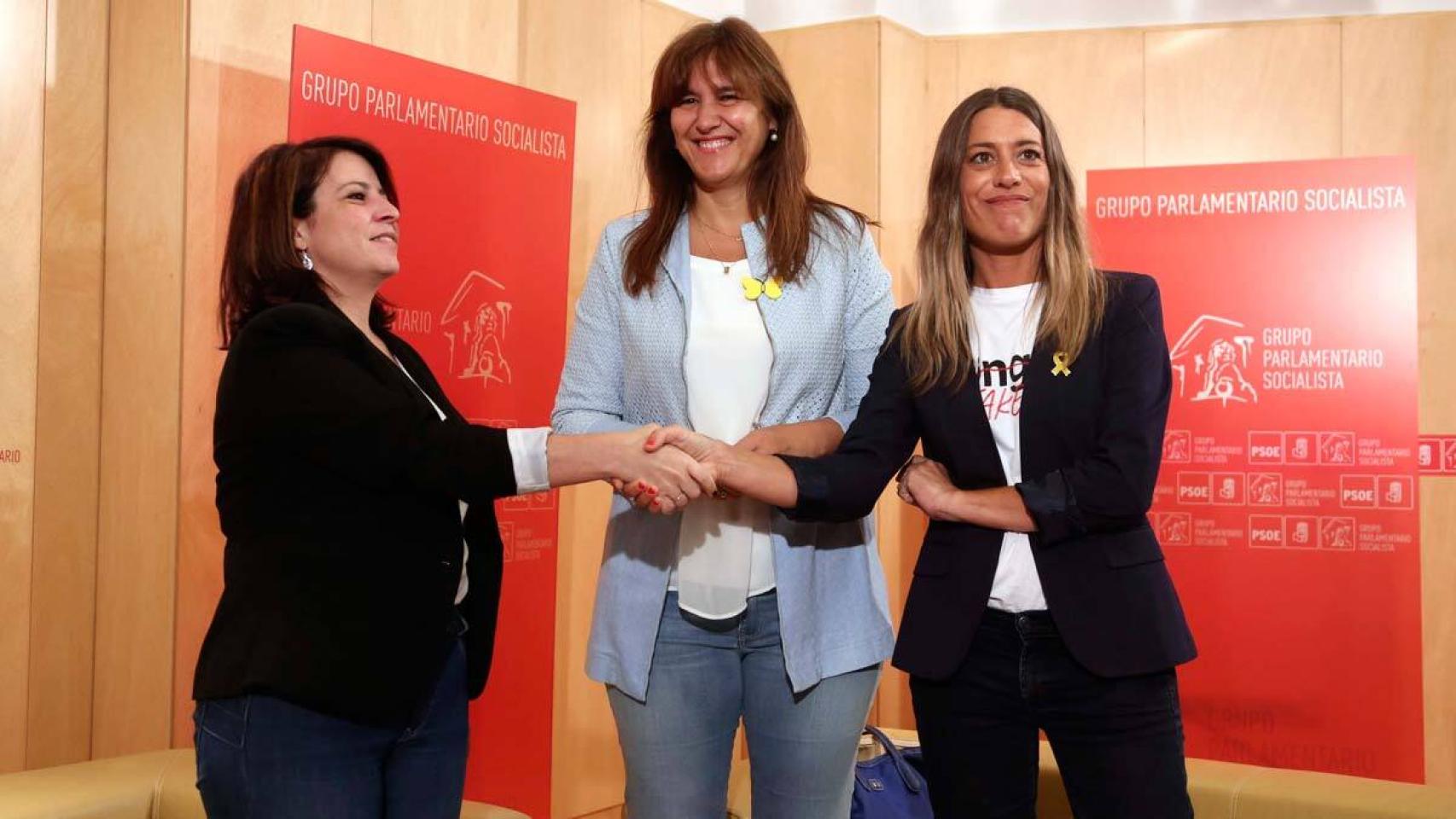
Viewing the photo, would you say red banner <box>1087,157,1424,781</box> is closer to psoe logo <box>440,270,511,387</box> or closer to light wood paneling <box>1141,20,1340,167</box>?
light wood paneling <box>1141,20,1340,167</box>

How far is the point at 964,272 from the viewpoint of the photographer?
240 cm

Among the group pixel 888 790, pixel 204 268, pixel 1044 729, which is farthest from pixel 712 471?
pixel 204 268

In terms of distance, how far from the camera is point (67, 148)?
3744mm

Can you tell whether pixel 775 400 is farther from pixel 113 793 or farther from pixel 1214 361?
pixel 1214 361

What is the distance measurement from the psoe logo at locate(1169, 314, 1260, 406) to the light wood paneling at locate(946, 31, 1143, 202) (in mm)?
808

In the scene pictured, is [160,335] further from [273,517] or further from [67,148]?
[273,517]

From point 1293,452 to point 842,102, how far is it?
6.98 ft

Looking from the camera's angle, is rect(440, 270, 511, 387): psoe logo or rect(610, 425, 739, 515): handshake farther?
rect(440, 270, 511, 387): psoe logo

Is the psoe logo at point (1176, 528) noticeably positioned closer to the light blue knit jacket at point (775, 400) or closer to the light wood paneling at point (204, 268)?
the light blue knit jacket at point (775, 400)

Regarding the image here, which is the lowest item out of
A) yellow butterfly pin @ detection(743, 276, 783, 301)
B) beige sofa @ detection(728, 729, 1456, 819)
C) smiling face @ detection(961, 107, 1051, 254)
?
beige sofa @ detection(728, 729, 1456, 819)

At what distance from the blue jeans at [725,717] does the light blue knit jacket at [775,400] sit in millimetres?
34

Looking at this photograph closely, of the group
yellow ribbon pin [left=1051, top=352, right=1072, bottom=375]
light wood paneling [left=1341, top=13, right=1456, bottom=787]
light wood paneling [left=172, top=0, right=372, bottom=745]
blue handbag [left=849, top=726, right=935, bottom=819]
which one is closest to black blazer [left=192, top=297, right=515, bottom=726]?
yellow ribbon pin [left=1051, top=352, right=1072, bottom=375]

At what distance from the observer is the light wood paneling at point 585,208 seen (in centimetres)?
500

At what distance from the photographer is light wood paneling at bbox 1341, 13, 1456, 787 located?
16.9 feet
